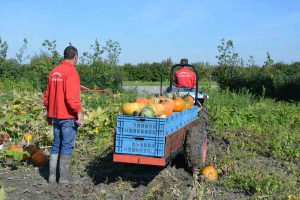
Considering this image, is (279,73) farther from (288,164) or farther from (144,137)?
(144,137)

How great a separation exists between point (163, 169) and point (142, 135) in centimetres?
112

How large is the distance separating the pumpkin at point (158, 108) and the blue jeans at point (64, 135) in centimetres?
114

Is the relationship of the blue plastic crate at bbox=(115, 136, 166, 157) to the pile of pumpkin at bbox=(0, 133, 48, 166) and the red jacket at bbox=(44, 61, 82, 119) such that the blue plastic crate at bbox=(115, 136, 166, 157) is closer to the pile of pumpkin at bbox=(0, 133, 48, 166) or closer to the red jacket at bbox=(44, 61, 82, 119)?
the red jacket at bbox=(44, 61, 82, 119)

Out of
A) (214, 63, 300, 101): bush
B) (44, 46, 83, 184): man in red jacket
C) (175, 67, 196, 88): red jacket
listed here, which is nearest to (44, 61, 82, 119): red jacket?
(44, 46, 83, 184): man in red jacket

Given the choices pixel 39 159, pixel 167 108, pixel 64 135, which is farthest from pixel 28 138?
pixel 167 108

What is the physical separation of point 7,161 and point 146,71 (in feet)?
150

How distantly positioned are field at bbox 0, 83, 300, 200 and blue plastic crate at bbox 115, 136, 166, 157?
475 mm

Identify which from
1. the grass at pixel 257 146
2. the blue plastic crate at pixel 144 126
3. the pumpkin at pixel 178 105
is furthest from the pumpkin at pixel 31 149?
the grass at pixel 257 146

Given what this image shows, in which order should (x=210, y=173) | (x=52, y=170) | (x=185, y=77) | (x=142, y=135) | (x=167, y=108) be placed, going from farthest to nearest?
(x=185, y=77)
(x=210, y=173)
(x=52, y=170)
(x=167, y=108)
(x=142, y=135)

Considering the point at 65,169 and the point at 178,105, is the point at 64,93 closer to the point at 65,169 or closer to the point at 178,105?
the point at 65,169

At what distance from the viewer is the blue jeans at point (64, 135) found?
654 cm

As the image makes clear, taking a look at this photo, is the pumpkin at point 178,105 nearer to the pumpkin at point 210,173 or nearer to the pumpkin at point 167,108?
the pumpkin at point 167,108

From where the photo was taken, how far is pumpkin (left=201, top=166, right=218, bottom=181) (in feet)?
22.3

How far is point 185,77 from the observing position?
10117 mm
